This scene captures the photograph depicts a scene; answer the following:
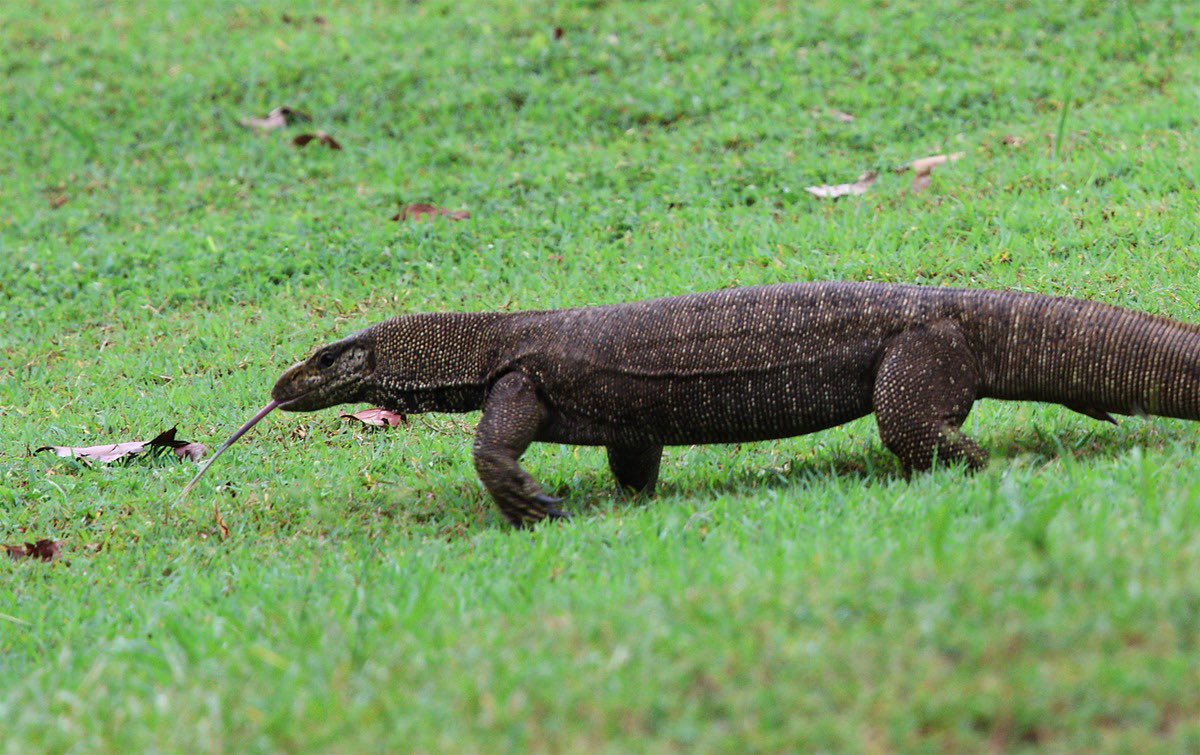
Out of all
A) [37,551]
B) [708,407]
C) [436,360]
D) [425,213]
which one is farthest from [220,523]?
[425,213]

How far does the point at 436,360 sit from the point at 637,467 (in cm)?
91

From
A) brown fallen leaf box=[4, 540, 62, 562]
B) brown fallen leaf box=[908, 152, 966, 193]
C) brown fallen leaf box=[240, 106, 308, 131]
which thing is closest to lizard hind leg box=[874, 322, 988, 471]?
brown fallen leaf box=[4, 540, 62, 562]

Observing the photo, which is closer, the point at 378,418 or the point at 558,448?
the point at 558,448

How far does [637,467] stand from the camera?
5488 mm

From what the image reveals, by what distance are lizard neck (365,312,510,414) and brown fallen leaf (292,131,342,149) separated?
5283 millimetres

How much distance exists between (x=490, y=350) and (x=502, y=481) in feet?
2.09

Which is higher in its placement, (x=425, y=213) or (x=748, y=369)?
(x=748, y=369)

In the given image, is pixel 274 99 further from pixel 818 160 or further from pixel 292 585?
pixel 292 585

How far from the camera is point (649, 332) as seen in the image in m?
5.18

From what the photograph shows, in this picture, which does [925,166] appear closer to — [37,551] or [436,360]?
[436,360]

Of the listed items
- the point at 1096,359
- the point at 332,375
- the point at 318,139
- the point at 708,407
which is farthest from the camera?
the point at 318,139

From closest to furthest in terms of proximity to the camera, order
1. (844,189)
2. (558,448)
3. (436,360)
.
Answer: (436,360) < (558,448) < (844,189)

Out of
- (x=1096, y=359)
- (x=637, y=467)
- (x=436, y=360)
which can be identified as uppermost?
(x=1096, y=359)

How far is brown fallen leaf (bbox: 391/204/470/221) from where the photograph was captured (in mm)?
9086
